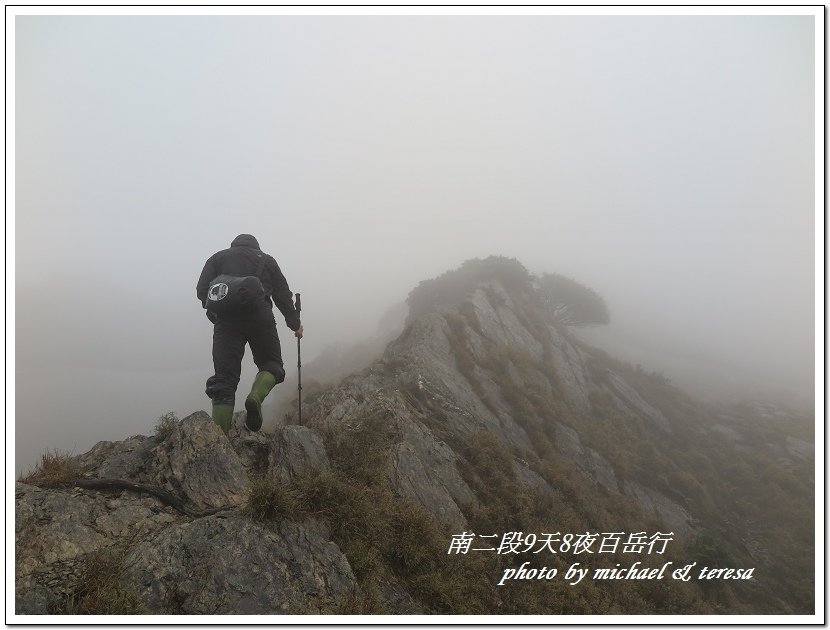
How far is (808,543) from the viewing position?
12.6 m

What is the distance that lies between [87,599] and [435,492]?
218 inches

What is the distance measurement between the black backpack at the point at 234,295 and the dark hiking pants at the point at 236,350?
1.49 feet

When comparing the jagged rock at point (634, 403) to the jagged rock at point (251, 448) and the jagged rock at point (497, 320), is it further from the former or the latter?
the jagged rock at point (251, 448)

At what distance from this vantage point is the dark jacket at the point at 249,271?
6074 millimetres

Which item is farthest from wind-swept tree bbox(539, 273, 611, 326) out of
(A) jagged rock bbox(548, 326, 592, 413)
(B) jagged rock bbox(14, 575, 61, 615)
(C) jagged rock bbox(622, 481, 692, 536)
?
(B) jagged rock bbox(14, 575, 61, 615)

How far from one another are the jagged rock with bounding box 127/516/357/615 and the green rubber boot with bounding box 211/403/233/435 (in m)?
1.66

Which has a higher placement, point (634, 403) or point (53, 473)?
point (53, 473)

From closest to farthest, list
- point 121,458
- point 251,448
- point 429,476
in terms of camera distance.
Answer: point 121,458 → point 251,448 → point 429,476

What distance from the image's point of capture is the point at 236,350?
6047mm

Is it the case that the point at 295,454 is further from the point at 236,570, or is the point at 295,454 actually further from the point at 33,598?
the point at 33,598

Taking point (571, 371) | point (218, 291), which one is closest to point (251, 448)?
point (218, 291)

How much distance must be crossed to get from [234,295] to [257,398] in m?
1.91
